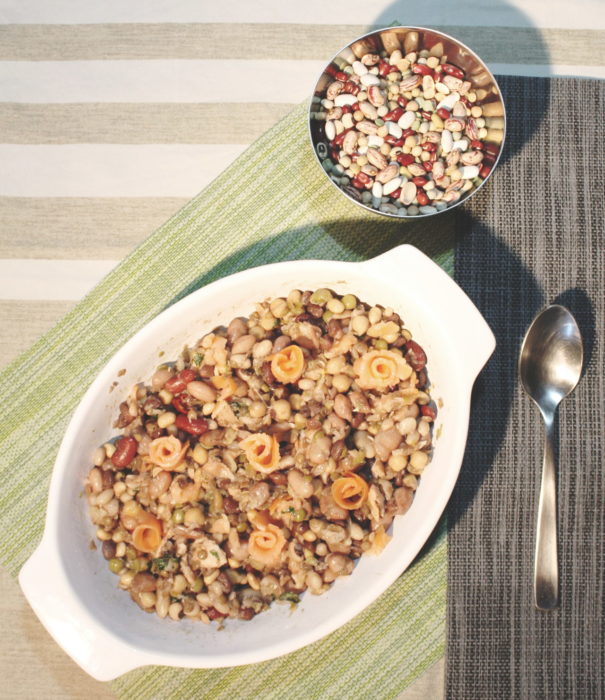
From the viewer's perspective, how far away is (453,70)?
1113 mm

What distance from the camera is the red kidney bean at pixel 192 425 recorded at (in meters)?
1.04

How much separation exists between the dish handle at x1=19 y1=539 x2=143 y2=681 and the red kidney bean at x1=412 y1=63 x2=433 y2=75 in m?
1.05

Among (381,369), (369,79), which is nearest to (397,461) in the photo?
(381,369)

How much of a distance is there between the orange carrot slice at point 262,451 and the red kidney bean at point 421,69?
0.72 metres

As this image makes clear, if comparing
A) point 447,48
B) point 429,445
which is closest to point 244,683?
point 429,445

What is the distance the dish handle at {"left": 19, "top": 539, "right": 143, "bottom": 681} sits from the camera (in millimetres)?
922

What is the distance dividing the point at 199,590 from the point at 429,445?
46 centimetres

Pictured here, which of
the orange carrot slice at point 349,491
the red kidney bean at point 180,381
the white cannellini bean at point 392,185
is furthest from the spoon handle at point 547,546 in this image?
the red kidney bean at point 180,381

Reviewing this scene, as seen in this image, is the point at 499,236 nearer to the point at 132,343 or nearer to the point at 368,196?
the point at 368,196

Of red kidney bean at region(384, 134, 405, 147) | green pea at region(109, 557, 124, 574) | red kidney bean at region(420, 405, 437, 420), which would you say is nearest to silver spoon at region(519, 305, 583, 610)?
red kidney bean at region(420, 405, 437, 420)

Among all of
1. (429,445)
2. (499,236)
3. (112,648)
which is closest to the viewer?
(112,648)

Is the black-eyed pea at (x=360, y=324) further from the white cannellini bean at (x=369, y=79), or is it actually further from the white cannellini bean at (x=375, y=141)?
the white cannellini bean at (x=369, y=79)

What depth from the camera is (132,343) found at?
Answer: 973mm

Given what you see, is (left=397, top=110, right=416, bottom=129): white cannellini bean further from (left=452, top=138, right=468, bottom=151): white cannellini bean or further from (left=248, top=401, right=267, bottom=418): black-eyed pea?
(left=248, top=401, right=267, bottom=418): black-eyed pea
